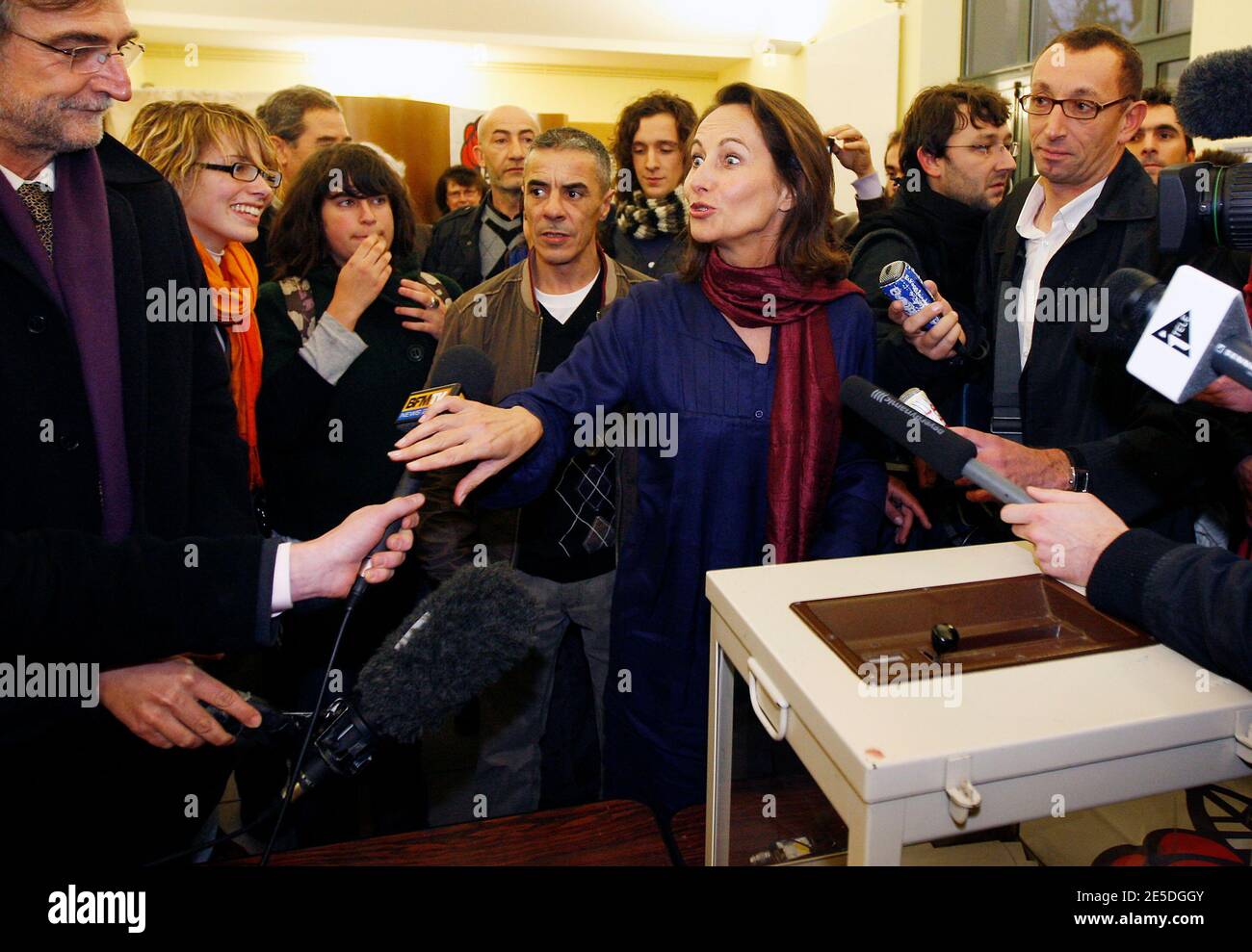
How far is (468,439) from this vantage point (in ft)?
4.41

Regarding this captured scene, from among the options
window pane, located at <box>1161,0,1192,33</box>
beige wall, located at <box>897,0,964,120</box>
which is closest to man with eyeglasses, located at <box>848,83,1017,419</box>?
window pane, located at <box>1161,0,1192,33</box>

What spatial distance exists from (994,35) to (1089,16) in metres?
0.69

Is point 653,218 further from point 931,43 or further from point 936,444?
point 931,43

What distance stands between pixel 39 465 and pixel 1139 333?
1.36 meters

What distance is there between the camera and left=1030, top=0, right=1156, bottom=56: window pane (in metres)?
4.61

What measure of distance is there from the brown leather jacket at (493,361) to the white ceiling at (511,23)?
6.38m

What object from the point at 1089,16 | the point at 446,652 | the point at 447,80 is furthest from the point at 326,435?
the point at 447,80

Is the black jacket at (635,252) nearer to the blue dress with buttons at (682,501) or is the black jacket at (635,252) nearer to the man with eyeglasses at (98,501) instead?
the blue dress with buttons at (682,501)

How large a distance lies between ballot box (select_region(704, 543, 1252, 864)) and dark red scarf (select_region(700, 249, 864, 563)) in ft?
1.86

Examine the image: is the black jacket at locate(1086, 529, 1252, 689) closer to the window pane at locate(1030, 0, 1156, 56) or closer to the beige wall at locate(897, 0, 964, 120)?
the window pane at locate(1030, 0, 1156, 56)

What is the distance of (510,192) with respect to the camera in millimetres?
3289

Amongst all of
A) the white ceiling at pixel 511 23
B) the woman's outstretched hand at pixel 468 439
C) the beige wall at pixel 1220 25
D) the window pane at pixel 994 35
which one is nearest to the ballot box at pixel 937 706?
the woman's outstretched hand at pixel 468 439

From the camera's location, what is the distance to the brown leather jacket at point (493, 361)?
2.22 m

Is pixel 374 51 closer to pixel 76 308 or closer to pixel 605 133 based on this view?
pixel 605 133
